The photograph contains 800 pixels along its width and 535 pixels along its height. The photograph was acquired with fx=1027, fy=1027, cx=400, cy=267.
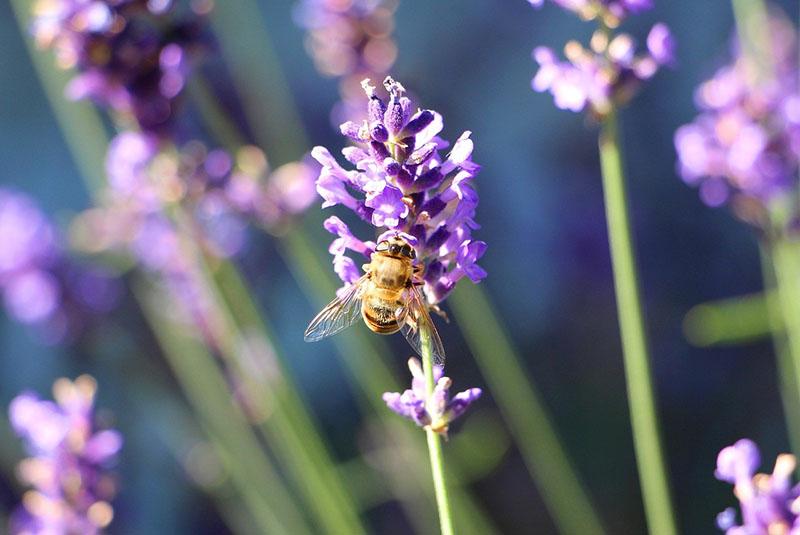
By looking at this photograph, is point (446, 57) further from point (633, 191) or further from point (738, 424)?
point (738, 424)

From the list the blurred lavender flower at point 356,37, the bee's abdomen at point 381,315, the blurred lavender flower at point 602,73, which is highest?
the blurred lavender flower at point 356,37

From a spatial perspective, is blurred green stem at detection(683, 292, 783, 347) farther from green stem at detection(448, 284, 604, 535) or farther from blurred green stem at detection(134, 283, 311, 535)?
blurred green stem at detection(134, 283, 311, 535)

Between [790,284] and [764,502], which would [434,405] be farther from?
[790,284]

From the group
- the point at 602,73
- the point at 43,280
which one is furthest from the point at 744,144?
the point at 43,280

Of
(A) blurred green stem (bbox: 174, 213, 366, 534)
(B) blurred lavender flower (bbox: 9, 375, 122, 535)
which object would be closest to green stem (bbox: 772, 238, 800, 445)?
(A) blurred green stem (bbox: 174, 213, 366, 534)

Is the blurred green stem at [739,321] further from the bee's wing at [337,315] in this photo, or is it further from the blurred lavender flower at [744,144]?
the bee's wing at [337,315]

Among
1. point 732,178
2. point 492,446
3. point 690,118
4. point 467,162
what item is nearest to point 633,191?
point 690,118

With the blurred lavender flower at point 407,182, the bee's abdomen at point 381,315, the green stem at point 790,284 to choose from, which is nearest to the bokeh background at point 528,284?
the green stem at point 790,284
